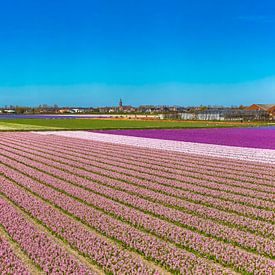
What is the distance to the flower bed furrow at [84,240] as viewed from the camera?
22.0 ft

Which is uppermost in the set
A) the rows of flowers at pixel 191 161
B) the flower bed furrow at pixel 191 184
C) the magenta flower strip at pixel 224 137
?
the flower bed furrow at pixel 191 184

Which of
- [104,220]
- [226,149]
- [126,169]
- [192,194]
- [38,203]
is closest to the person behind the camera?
[104,220]

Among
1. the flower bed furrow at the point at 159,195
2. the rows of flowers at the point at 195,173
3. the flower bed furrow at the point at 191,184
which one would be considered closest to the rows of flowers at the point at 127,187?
the flower bed furrow at the point at 159,195

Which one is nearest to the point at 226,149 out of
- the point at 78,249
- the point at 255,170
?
the point at 255,170

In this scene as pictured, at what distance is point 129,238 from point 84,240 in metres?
0.97

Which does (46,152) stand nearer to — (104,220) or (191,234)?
(104,220)

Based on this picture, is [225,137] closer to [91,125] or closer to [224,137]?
[224,137]

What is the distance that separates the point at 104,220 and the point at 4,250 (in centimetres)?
262

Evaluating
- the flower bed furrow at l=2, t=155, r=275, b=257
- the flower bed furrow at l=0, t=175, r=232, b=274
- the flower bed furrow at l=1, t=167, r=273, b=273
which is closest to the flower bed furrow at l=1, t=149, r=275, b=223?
the flower bed furrow at l=2, t=155, r=275, b=257

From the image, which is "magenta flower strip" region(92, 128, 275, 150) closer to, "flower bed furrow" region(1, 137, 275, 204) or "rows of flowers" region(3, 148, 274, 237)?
"flower bed furrow" region(1, 137, 275, 204)

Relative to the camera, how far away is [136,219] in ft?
30.6

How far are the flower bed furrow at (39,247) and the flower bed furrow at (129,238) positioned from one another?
1.67 feet

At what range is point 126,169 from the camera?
16.9m

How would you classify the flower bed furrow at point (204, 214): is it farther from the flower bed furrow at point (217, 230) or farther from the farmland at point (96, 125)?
the farmland at point (96, 125)
